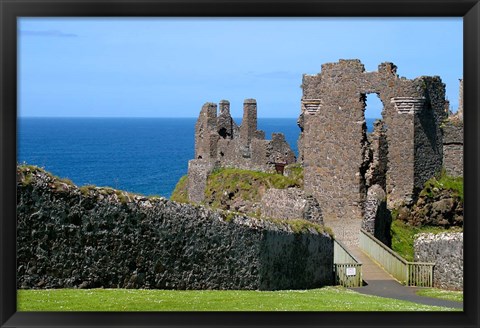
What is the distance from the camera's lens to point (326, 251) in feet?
94.2

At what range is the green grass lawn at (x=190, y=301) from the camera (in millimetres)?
18781

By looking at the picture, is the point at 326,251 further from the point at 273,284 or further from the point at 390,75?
the point at 390,75

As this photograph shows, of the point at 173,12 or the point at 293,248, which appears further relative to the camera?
the point at 293,248

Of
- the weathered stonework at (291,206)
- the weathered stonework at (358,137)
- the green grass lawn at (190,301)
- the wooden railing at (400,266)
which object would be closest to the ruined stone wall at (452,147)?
the weathered stonework at (358,137)

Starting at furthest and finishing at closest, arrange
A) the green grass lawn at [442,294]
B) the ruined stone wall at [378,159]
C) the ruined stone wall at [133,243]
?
the ruined stone wall at [378,159] < the green grass lawn at [442,294] < the ruined stone wall at [133,243]

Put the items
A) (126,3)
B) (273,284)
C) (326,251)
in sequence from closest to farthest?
(126,3), (273,284), (326,251)

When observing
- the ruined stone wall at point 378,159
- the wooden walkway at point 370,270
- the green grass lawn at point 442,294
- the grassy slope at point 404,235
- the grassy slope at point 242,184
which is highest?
the ruined stone wall at point 378,159

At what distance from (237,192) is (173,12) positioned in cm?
3291

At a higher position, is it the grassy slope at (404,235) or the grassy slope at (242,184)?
the grassy slope at (242,184)

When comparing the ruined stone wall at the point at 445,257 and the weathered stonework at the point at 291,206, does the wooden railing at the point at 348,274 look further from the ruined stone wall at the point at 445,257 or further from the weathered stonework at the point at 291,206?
the weathered stonework at the point at 291,206

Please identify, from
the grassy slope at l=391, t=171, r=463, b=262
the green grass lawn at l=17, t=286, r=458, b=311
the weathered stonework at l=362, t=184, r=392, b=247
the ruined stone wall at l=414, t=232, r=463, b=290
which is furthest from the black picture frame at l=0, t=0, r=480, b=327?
the weathered stonework at l=362, t=184, r=392, b=247

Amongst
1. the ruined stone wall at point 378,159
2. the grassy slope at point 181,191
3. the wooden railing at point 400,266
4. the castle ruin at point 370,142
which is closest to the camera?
the wooden railing at point 400,266

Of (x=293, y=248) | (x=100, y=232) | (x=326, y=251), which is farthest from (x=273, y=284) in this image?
(x=100, y=232)

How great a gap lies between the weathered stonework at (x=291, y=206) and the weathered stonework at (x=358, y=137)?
6.07 meters
